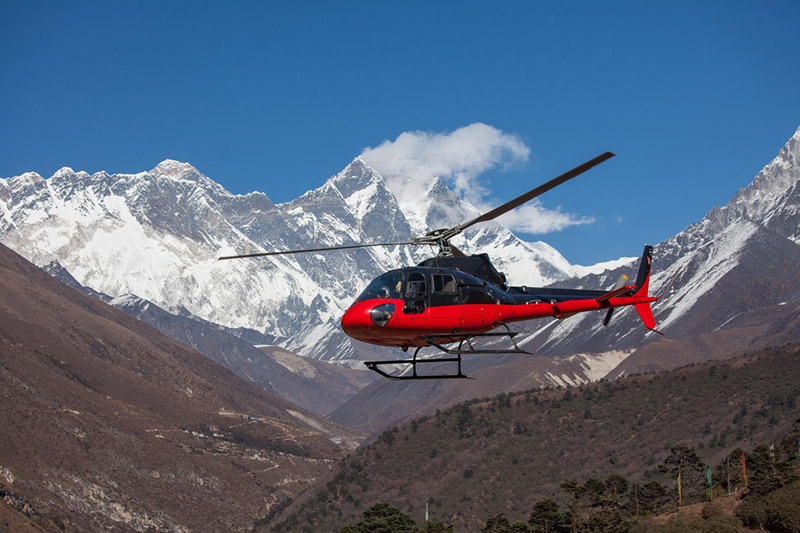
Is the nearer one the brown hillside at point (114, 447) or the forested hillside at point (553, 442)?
the forested hillside at point (553, 442)

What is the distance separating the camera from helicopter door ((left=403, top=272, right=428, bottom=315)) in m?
28.2

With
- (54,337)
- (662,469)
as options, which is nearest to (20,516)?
(662,469)

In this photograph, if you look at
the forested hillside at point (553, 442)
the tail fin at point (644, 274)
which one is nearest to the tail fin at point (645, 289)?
the tail fin at point (644, 274)

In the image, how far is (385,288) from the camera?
28391 mm

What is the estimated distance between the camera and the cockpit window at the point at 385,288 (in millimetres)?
28172

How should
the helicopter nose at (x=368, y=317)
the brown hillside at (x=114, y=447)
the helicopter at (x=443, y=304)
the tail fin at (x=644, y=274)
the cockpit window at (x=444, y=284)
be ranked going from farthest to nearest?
the brown hillside at (x=114, y=447) < the tail fin at (x=644, y=274) < the cockpit window at (x=444, y=284) < the helicopter at (x=443, y=304) < the helicopter nose at (x=368, y=317)

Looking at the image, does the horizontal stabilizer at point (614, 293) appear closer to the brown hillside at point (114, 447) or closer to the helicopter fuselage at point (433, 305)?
the helicopter fuselage at point (433, 305)

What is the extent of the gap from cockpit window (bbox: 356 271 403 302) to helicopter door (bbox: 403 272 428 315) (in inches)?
12.1

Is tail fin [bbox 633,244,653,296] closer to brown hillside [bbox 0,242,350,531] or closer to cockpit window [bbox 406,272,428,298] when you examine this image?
cockpit window [bbox 406,272,428,298]

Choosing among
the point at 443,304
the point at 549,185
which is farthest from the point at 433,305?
the point at 549,185

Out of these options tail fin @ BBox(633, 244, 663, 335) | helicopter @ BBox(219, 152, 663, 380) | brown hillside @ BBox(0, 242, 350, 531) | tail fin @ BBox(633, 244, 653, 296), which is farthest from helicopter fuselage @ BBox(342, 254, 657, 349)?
brown hillside @ BBox(0, 242, 350, 531)

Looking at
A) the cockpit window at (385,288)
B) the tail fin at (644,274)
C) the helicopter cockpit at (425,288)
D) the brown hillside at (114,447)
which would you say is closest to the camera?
the cockpit window at (385,288)

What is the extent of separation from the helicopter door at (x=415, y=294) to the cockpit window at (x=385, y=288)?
309 mm

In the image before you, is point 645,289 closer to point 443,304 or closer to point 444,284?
point 444,284
